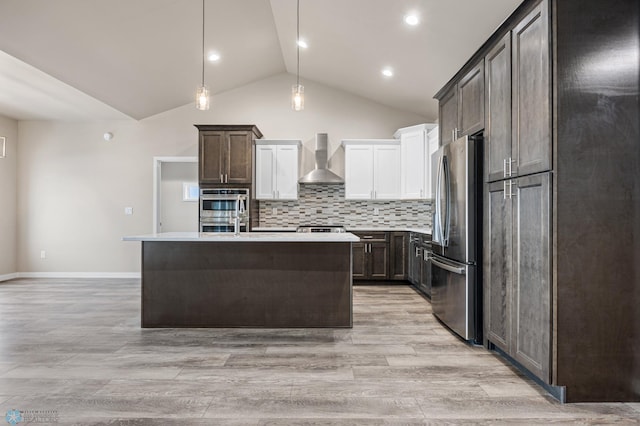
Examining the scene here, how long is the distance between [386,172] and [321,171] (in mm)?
1041

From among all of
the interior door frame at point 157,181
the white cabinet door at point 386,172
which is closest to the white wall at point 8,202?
the interior door frame at point 157,181

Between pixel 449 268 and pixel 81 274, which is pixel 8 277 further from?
pixel 449 268

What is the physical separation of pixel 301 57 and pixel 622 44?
4.48 metres

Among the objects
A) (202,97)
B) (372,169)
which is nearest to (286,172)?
(372,169)

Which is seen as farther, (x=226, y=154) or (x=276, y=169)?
(x=276, y=169)

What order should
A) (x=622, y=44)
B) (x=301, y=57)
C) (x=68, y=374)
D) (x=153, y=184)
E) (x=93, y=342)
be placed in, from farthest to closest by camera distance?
(x=153, y=184)
(x=301, y=57)
(x=93, y=342)
(x=68, y=374)
(x=622, y=44)

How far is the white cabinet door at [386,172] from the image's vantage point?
645 centimetres

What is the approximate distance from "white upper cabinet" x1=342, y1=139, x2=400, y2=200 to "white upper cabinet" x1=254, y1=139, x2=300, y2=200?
32.9 inches

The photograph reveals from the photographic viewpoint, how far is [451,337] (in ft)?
11.7

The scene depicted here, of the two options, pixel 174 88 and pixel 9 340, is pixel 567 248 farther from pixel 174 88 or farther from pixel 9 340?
pixel 174 88

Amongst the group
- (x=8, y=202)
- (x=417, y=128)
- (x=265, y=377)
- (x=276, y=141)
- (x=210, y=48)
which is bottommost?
(x=265, y=377)

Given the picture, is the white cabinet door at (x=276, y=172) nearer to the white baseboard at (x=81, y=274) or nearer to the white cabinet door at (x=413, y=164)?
the white cabinet door at (x=413, y=164)

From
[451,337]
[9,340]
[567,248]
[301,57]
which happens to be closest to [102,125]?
[301,57]

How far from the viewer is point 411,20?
3932 millimetres
